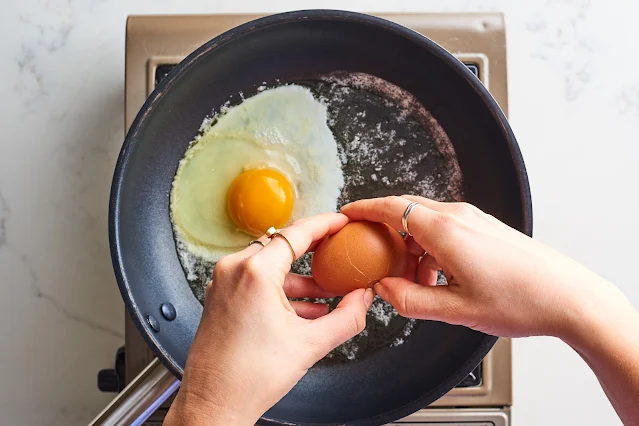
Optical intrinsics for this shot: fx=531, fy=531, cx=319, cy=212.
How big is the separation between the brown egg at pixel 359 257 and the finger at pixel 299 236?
2 cm

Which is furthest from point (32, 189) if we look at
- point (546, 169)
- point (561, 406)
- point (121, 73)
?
point (561, 406)

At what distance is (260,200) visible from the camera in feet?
3.38

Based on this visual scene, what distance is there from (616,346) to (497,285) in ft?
0.55

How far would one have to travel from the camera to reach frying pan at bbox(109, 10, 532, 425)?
0.91m

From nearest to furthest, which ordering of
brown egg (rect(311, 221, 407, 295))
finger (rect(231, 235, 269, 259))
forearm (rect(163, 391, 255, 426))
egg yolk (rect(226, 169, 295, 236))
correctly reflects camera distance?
forearm (rect(163, 391, 255, 426))
finger (rect(231, 235, 269, 259))
brown egg (rect(311, 221, 407, 295))
egg yolk (rect(226, 169, 295, 236))

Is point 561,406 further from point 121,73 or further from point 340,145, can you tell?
point 121,73

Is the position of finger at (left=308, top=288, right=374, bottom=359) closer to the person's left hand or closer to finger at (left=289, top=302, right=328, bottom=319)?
the person's left hand

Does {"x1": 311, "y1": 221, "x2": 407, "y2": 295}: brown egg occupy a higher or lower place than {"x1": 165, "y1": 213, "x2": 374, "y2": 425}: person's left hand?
higher

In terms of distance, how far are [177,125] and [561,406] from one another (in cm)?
104

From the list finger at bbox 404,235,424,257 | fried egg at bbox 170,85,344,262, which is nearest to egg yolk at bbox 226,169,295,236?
fried egg at bbox 170,85,344,262

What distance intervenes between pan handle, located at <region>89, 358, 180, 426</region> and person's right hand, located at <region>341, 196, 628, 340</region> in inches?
17.8

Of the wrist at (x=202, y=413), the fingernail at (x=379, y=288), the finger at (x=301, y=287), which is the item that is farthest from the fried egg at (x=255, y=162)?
the wrist at (x=202, y=413)

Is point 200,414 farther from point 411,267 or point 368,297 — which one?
point 411,267

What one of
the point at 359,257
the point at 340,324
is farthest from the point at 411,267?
the point at 340,324
